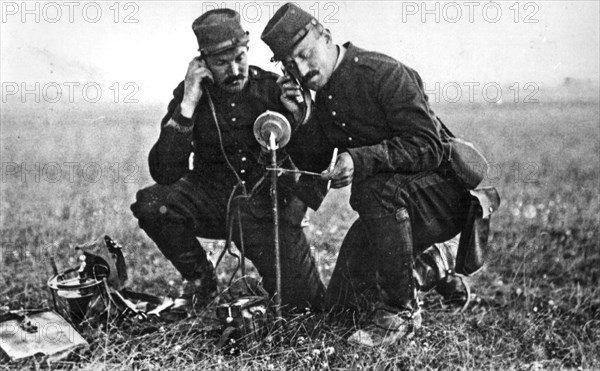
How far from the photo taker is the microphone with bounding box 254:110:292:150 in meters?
4.55

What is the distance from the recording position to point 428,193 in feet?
15.3

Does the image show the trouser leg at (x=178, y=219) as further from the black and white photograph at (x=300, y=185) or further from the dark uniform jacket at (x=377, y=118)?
the dark uniform jacket at (x=377, y=118)

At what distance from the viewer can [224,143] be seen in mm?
4730

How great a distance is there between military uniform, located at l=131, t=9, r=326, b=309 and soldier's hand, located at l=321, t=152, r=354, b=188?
144mm

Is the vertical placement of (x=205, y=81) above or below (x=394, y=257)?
above

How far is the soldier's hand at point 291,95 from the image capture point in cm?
456

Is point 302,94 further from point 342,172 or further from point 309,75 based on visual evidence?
point 342,172

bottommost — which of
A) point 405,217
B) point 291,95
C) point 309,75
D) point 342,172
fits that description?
point 405,217

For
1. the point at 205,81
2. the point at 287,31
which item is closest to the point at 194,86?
the point at 205,81

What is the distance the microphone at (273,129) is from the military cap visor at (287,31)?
375mm

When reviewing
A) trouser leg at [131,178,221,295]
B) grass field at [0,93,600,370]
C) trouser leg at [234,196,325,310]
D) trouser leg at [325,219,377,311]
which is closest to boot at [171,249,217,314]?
trouser leg at [131,178,221,295]

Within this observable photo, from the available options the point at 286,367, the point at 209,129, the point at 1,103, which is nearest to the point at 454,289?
the point at 286,367

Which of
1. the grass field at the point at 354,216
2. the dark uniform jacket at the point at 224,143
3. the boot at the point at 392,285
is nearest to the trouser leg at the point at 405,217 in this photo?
the boot at the point at 392,285

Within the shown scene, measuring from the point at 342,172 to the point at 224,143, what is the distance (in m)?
0.82
